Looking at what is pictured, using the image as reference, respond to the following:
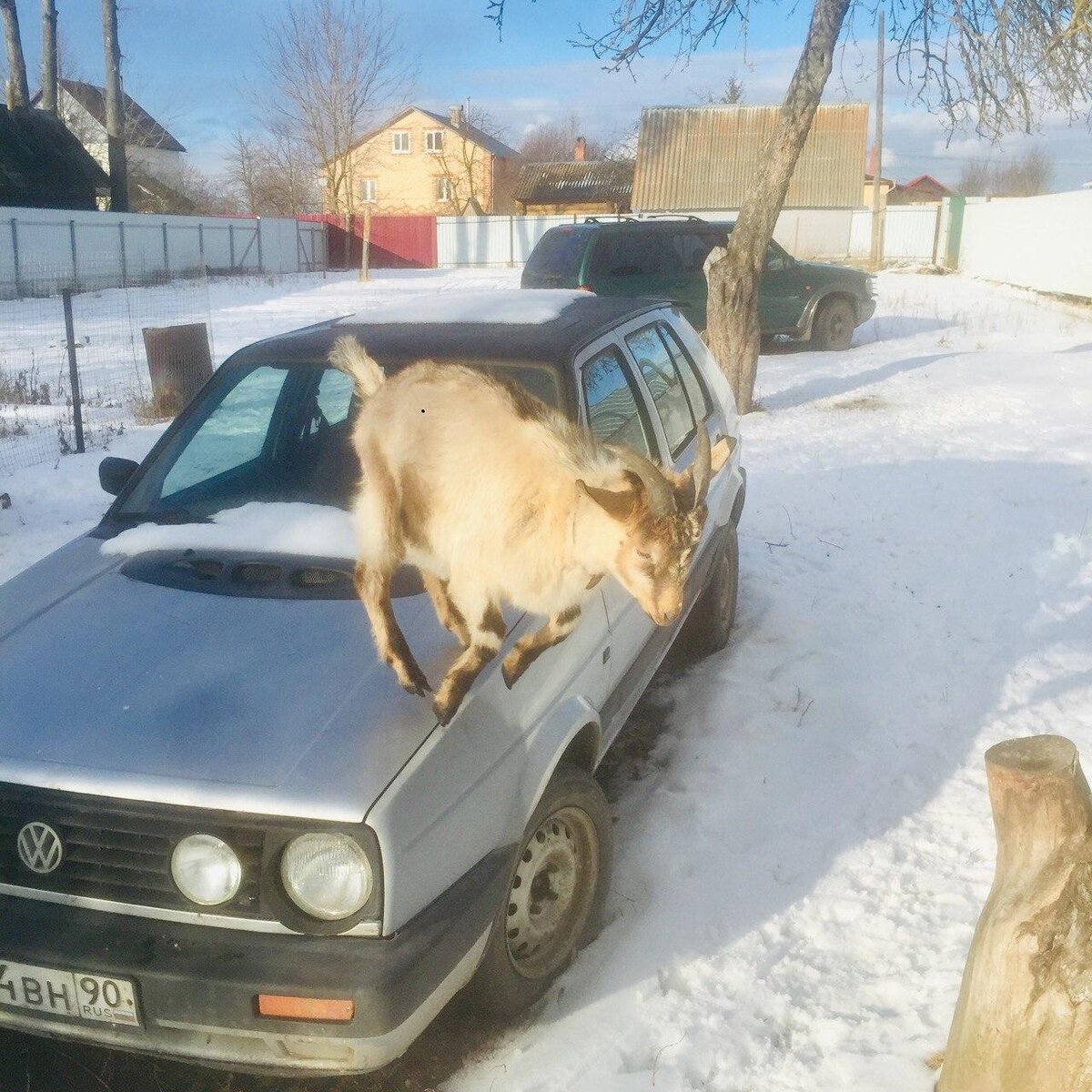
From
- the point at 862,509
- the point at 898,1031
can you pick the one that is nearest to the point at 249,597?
the point at 898,1031

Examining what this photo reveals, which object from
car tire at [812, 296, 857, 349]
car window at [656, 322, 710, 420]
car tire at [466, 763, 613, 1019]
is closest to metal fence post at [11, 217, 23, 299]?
car tire at [812, 296, 857, 349]

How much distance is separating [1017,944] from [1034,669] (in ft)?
10.9

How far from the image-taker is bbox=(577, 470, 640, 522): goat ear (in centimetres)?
218

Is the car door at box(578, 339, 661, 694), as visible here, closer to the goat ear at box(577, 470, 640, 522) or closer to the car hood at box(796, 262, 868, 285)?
the goat ear at box(577, 470, 640, 522)

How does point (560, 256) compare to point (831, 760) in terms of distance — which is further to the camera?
point (560, 256)

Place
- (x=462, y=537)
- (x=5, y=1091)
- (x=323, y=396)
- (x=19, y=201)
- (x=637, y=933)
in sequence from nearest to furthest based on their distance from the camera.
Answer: (x=462, y=537) → (x=5, y=1091) → (x=637, y=933) → (x=323, y=396) → (x=19, y=201)

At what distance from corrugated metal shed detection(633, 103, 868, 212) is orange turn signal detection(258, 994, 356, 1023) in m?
37.5

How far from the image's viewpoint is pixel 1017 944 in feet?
7.41

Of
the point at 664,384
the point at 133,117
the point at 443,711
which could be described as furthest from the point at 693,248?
the point at 133,117

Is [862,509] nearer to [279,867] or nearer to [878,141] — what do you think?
[279,867]

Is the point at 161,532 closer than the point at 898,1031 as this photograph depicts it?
No

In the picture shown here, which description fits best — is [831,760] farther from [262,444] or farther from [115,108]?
[115,108]

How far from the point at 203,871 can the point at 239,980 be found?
0.25 meters

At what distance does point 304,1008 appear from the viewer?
2.22 meters
